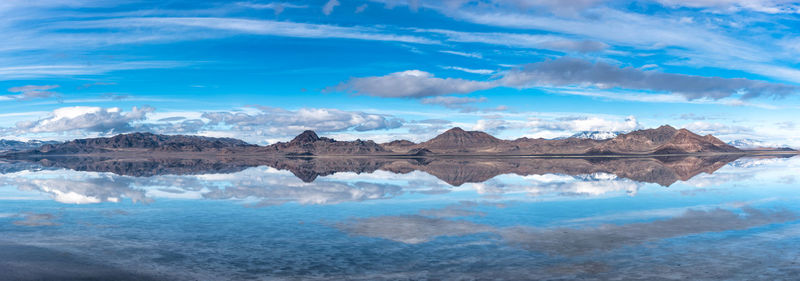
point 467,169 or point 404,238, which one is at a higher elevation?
point 467,169

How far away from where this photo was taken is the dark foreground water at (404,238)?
507 inches

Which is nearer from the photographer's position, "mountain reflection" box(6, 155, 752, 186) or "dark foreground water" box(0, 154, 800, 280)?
"dark foreground water" box(0, 154, 800, 280)

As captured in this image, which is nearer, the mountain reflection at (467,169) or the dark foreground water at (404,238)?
the dark foreground water at (404,238)

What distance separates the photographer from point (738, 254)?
1442cm

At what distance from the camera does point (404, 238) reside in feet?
57.1

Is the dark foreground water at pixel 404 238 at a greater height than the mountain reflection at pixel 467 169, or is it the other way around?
the mountain reflection at pixel 467 169

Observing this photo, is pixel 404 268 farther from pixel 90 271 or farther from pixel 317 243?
pixel 90 271

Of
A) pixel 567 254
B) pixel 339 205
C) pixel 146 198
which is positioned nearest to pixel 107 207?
pixel 146 198

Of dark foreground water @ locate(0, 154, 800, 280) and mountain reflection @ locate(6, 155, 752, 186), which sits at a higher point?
mountain reflection @ locate(6, 155, 752, 186)

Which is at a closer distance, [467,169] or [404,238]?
[404,238]

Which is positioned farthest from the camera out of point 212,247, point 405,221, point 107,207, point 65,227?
point 107,207

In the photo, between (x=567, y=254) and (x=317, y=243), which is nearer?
(x=567, y=254)

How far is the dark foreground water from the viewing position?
12.9 m

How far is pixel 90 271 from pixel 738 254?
57.1ft
